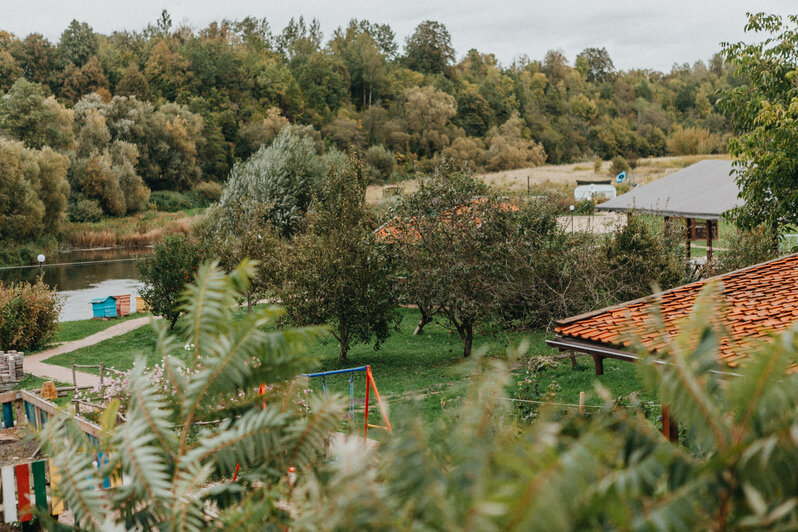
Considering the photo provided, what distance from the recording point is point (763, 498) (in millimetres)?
1349

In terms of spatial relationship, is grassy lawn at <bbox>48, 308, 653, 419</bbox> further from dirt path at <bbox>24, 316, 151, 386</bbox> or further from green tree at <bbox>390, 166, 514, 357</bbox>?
green tree at <bbox>390, 166, 514, 357</bbox>

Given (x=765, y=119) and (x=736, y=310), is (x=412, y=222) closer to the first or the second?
(x=765, y=119)

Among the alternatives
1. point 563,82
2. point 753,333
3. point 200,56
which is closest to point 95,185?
point 200,56

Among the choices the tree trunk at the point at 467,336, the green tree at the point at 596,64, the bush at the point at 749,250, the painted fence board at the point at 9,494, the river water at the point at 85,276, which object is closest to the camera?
the painted fence board at the point at 9,494

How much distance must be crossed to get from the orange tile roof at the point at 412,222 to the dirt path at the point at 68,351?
6874mm

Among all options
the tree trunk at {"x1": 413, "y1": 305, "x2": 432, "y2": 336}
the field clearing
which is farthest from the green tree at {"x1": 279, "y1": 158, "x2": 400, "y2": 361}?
the field clearing

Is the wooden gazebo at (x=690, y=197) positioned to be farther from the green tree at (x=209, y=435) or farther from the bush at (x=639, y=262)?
the green tree at (x=209, y=435)

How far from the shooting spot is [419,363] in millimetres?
18266

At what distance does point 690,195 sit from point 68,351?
21.5m

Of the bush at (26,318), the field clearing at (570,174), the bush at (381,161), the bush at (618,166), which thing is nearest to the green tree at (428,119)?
the field clearing at (570,174)

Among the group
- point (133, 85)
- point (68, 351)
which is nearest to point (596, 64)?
point (133, 85)

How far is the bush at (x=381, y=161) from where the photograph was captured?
6712cm

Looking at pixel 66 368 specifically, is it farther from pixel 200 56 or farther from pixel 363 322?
pixel 200 56

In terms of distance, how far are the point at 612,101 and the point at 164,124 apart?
64.9 m
